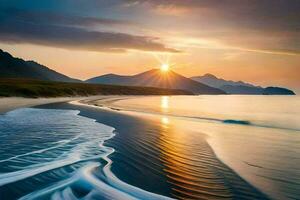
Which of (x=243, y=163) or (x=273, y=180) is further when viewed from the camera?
(x=243, y=163)

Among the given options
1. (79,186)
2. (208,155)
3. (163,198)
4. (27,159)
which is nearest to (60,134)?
(27,159)

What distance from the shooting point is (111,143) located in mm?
19891

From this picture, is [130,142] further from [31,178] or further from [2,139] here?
[31,178]

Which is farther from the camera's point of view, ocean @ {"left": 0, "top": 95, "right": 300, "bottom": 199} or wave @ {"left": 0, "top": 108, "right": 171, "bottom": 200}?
ocean @ {"left": 0, "top": 95, "right": 300, "bottom": 199}

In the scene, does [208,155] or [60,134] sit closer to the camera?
[208,155]

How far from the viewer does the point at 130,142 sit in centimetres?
2052

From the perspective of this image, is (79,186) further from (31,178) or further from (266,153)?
(266,153)

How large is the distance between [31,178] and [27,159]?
3.08 meters

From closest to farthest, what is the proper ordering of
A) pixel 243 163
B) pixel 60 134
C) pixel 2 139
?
pixel 243 163 → pixel 2 139 → pixel 60 134

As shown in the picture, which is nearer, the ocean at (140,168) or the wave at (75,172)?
the wave at (75,172)

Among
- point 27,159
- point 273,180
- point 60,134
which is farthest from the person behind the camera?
point 60,134

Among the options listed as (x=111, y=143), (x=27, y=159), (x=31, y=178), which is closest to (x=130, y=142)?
(x=111, y=143)

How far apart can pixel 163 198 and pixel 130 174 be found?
289 centimetres

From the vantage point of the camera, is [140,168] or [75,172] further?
[140,168]
